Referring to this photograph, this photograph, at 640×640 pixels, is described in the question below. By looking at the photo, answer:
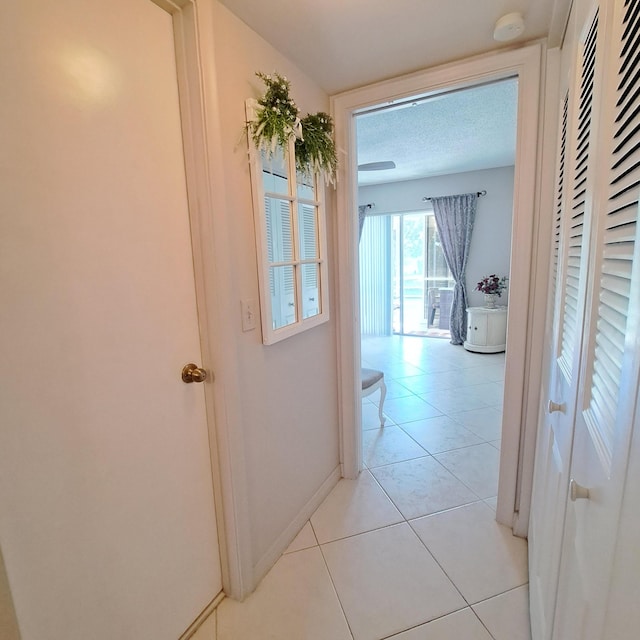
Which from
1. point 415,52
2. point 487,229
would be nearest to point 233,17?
point 415,52

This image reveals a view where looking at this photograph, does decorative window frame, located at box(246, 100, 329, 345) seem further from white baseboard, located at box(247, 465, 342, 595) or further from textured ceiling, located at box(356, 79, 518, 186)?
white baseboard, located at box(247, 465, 342, 595)

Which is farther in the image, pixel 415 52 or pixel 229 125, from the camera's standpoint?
pixel 415 52

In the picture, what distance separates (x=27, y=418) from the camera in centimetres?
83

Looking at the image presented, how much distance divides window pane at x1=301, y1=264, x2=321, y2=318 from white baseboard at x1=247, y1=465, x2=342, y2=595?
3.35 feet

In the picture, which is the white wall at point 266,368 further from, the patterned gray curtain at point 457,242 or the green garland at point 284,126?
the patterned gray curtain at point 457,242

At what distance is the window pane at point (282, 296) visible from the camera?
151 cm

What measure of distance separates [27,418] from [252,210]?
3.15ft

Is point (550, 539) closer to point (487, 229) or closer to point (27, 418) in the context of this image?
point (27, 418)

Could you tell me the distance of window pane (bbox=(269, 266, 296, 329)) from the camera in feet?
4.96

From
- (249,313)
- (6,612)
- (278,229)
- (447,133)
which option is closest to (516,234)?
(278,229)

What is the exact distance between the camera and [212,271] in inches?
47.9

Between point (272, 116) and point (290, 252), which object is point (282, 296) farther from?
point (272, 116)

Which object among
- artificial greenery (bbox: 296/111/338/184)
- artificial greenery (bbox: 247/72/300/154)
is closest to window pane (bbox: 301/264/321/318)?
artificial greenery (bbox: 296/111/338/184)

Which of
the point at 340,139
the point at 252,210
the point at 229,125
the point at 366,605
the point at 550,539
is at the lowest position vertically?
the point at 366,605
